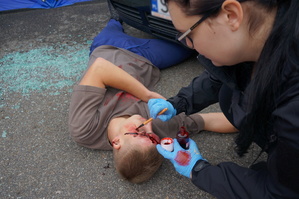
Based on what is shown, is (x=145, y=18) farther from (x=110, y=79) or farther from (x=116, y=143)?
(x=116, y=143)

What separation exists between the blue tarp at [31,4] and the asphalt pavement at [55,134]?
0.81 m

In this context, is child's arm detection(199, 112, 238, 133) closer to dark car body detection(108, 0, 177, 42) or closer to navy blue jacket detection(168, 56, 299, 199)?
navy blue jacket detection(168, 56, 299, 199)

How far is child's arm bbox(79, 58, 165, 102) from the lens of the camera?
202 centimetres

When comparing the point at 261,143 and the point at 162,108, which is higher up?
the point at 261,143

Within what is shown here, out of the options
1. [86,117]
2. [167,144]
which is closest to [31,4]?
[86,117]

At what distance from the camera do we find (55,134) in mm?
2111

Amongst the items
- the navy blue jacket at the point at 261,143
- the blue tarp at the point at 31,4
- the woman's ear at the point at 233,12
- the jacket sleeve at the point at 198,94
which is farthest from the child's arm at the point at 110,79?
the blue tarp at the point at 31,4

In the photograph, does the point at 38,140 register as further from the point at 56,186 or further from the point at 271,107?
the point at 271,107

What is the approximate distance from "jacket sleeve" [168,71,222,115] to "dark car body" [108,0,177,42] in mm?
799

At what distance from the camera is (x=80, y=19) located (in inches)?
151

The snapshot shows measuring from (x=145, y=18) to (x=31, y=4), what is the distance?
257 centimetres

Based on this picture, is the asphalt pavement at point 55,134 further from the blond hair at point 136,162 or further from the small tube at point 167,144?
the small tube at point 167,144

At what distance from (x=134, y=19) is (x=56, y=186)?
1.75m

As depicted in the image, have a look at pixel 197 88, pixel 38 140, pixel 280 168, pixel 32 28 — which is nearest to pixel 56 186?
pixel 38 140
